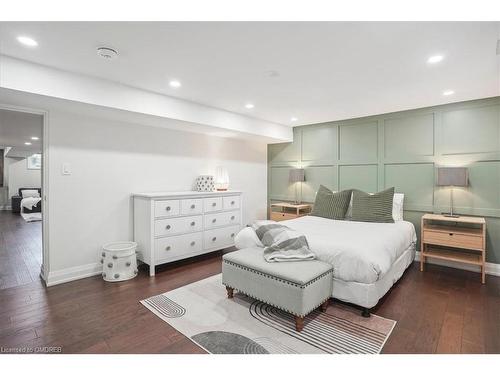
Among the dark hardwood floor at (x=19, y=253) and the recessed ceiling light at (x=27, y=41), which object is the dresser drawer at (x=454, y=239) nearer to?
the recessed ceiling light at (x=27, y=41)

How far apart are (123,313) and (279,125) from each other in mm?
3821

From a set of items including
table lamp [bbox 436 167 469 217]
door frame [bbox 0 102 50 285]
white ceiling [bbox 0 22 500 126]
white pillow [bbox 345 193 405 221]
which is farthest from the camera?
white pillow [bbox 345 193 405 221]

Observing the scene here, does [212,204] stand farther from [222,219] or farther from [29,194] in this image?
[29,194]

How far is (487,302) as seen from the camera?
8.39ft

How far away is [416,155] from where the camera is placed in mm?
3844

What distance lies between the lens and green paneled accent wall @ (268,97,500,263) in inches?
132

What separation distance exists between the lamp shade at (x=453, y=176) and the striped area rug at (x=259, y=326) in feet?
6.81

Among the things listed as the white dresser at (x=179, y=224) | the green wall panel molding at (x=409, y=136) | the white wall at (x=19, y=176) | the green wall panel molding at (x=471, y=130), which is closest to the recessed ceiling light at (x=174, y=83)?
the white dresser at (x=179, y=224)

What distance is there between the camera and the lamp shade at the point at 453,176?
3.24 m

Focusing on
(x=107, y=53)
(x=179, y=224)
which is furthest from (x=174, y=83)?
→ (x=179, y=224)

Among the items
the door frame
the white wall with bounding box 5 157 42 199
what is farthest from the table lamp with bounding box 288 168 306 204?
the white wall with bounding box 5 157 42 199

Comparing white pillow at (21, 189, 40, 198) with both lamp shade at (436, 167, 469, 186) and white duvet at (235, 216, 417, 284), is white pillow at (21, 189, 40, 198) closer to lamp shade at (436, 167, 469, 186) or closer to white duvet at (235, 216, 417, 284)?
white duvet at (235, 216, 417, 284)

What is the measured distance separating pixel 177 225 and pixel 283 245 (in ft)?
5.32

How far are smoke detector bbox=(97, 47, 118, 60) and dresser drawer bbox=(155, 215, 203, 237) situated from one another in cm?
186
